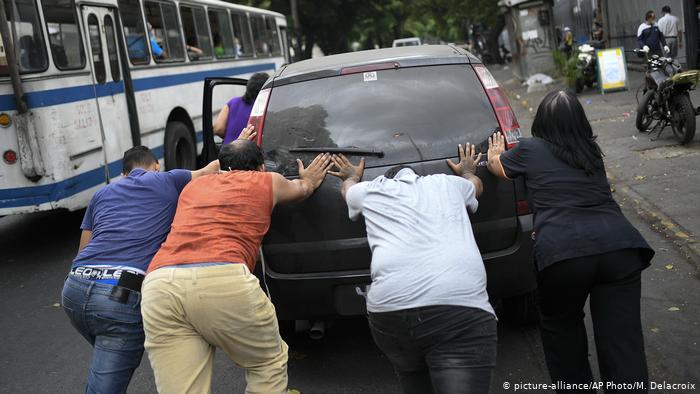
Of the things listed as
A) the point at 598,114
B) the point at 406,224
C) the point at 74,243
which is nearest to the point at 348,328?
the point at 406,224

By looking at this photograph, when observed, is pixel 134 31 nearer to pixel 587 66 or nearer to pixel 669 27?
pixel 587 66

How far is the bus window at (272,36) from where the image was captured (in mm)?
18531

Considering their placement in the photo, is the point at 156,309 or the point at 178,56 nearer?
the point at 156,309

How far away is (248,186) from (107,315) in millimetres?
869

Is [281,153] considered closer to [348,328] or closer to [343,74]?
[343,74]

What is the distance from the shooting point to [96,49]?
30.8 ft

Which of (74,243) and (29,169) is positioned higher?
(29,169)

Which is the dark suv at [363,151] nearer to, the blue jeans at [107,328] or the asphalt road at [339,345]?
the asphalt road at [339,345]

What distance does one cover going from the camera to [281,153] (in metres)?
4.30

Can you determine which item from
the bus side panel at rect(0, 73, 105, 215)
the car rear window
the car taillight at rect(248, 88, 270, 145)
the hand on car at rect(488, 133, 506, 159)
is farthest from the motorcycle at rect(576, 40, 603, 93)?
the car taillight at rect(248, 88, 270, 145)

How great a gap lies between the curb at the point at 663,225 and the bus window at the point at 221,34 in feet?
26.7

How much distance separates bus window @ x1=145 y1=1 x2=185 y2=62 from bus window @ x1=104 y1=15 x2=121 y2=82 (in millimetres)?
1164

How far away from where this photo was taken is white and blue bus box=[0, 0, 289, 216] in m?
7.68

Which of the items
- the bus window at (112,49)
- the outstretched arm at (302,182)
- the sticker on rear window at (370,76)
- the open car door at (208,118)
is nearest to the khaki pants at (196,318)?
the outstretched arm at (302,182)
